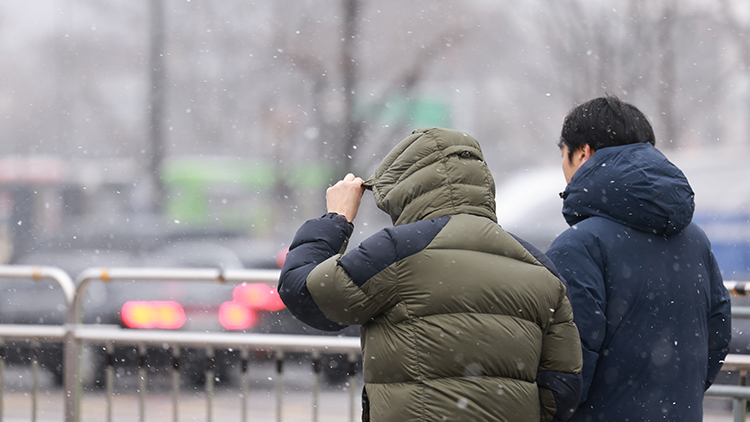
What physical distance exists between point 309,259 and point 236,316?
4.70 meters

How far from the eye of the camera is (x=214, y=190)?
13312 mm

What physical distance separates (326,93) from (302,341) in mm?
5852

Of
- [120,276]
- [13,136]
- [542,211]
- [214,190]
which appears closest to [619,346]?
[120,276]

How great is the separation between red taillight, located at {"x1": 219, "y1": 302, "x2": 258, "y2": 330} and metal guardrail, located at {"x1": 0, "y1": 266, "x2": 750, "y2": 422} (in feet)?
7.64

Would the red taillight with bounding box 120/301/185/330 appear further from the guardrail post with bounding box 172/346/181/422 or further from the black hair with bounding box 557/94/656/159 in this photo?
the black hair with bounding box 557/94/656/159

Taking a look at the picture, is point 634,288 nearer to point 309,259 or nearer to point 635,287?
point 635,287

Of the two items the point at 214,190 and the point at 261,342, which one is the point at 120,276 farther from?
the point at 214,190

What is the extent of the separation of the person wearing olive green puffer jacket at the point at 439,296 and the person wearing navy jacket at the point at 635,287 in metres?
0.28

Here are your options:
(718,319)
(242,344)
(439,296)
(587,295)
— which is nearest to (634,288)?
(587,295)

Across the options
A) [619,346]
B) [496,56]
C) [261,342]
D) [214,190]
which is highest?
[496,56]

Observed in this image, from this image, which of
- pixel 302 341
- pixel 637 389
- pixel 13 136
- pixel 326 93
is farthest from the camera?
pixel 13 136

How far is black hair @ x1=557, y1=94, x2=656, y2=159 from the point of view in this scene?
199cm

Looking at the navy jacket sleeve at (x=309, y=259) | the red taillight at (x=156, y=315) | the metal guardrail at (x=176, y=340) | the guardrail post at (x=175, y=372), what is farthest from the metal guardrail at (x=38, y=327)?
the navy jacket sleeve at (x=309, y=259)

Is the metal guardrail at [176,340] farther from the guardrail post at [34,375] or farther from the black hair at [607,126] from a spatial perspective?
the black hair at [607,126]
